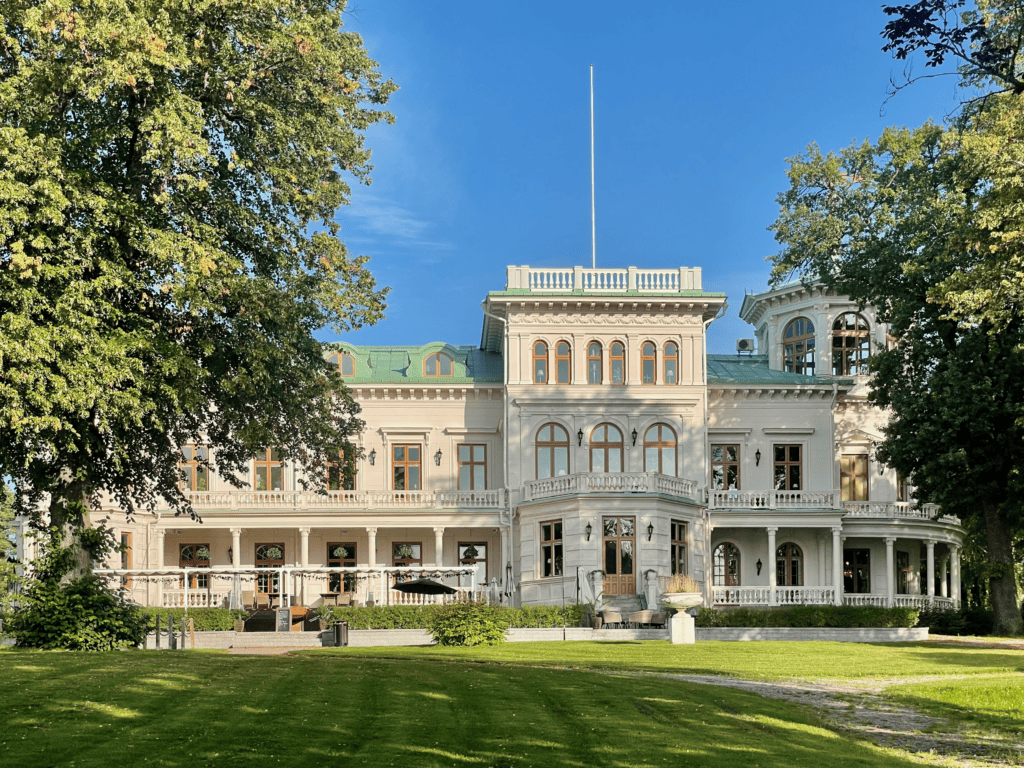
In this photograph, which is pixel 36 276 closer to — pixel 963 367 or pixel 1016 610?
pixel 963 367

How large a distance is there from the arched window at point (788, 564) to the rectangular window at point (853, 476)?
3.02m

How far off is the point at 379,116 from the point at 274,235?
4928mm

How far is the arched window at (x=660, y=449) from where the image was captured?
44938 millimetres

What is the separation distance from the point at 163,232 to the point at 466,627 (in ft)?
39.4

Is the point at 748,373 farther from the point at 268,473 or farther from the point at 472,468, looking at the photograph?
the point at 268,473

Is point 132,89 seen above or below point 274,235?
above

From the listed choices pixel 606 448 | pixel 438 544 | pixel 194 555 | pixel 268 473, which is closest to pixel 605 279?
pixel 606 448

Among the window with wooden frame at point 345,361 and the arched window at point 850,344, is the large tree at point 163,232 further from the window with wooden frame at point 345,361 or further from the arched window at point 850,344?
the arched window at point 850,344

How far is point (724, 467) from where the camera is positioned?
47812 mm

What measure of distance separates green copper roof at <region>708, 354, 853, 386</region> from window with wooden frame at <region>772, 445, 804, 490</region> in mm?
2725

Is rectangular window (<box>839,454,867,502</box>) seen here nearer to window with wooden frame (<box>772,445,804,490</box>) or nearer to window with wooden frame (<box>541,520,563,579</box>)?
window with wooden frame (<box>772,445,804,490</box>)

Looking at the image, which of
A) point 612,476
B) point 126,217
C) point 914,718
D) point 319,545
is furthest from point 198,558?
point 914,718

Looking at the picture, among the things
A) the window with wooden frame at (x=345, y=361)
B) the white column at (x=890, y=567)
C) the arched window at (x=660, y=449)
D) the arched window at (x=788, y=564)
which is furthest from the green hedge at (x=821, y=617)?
the window with wooden frame at (x=345, y=361)

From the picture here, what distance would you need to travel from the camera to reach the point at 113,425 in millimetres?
22828
